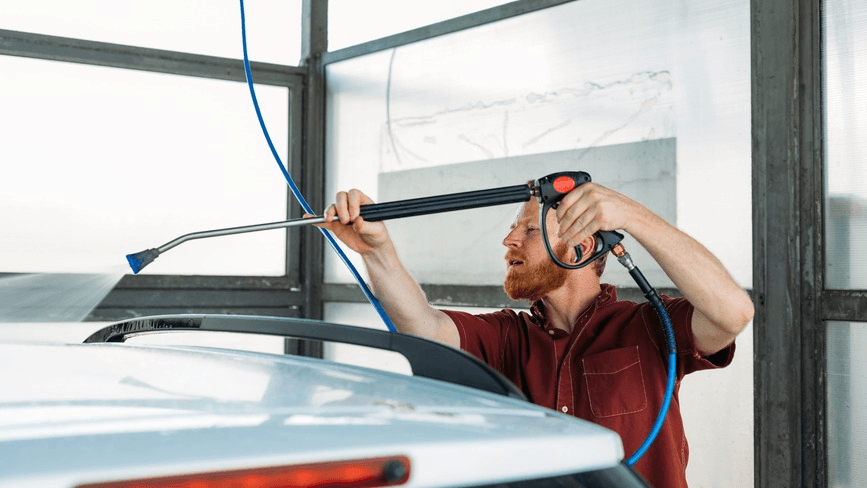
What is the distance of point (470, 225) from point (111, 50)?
1.89 meters

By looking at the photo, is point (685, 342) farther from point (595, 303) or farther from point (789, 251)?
point (789, 251)

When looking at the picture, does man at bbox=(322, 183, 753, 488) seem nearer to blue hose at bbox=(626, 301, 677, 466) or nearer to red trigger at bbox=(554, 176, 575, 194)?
red trigger at bbox=(554, 176, 575, 194)

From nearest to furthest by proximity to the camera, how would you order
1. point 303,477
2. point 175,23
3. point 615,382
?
point 303,477 < point 615,382 < point 175,23

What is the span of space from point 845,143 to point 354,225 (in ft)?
5.63

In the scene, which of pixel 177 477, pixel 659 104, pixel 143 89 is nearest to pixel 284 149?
pixel 143 89

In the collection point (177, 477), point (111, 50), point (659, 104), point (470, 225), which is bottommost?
point (177, 477)

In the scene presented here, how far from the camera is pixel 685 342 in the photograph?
1.98 metres

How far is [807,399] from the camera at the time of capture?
114 inches

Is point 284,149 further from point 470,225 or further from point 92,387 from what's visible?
point 92,387

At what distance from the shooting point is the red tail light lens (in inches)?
22.2

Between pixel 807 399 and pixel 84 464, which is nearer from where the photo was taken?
pixel 84 464

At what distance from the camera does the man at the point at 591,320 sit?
71.4 inches

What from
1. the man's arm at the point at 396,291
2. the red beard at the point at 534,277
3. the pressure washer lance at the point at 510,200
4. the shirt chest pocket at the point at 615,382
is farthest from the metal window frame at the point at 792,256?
the pressure washer lance at the point at 510,200

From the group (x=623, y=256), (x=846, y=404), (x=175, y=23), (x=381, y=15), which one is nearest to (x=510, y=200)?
(x=623, y=256)
